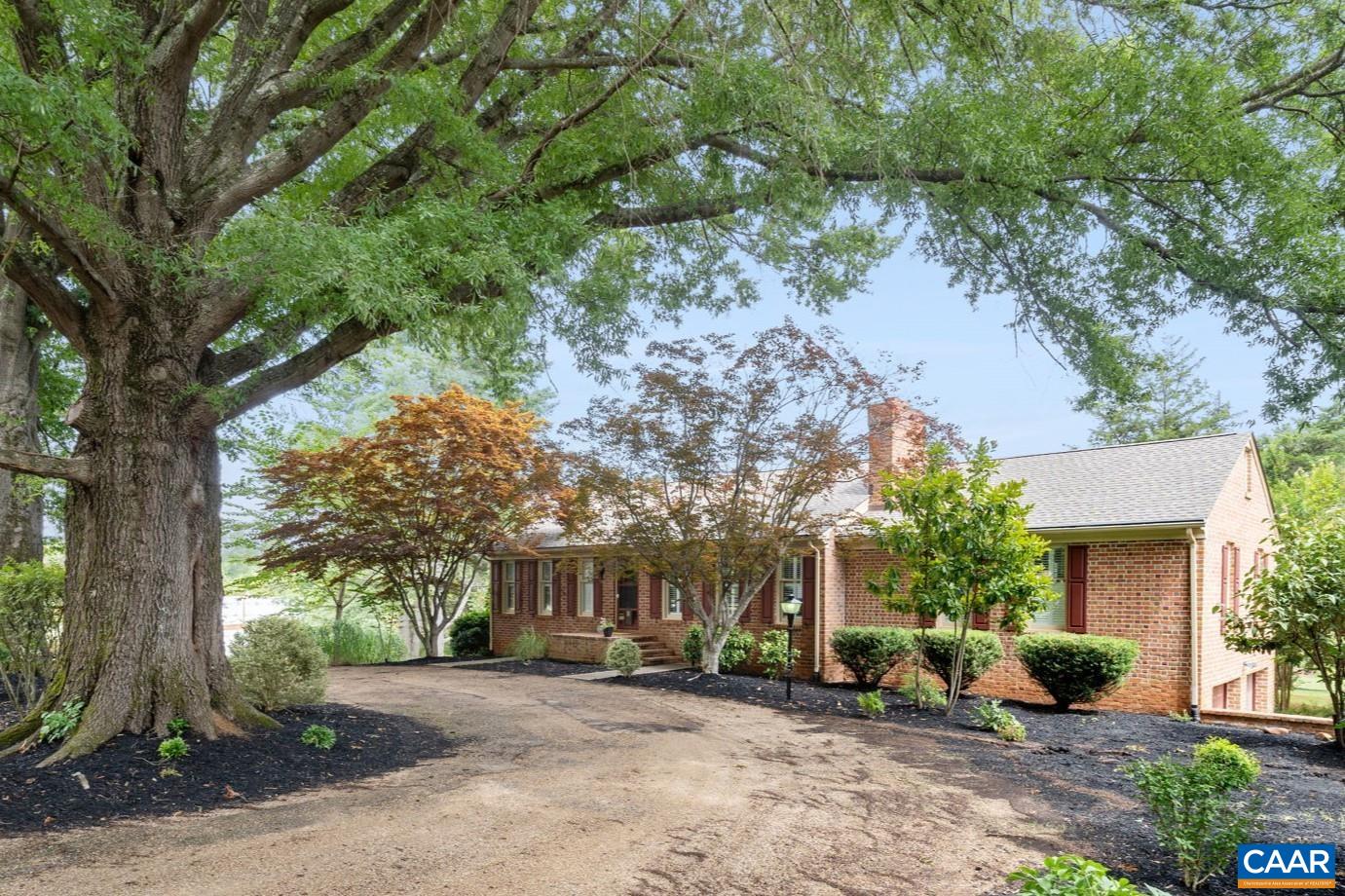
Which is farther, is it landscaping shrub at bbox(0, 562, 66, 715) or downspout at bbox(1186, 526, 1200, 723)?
downspout at bbox(1186, 526, 1200, 723)

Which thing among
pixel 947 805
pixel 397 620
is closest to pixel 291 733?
pixel 947 805

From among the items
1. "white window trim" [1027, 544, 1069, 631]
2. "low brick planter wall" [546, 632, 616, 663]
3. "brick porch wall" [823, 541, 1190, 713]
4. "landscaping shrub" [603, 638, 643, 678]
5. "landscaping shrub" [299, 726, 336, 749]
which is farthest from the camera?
"low brick planter wall" [546, 632, 616, 663]

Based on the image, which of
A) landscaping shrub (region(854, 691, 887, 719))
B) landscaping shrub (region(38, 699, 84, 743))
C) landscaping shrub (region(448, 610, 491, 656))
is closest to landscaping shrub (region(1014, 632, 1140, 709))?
landscaping shrub (region(854, 691, 887, 719))

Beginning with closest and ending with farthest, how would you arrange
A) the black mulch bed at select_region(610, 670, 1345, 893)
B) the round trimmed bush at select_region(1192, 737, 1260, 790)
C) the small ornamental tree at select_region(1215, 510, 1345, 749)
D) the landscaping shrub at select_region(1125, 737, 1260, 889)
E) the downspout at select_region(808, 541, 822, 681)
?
the landscaping shrub at select_region(1125, 737, 1260, 889), the round trimmed bush at select_region(1192, 737, 1260, 790), the black mulch bed at select_region(610, 670, 1345, 893), the small ornamental tree at select_region(1215, 510, 1345, 749), the downspout at select_region(808, 541, 822, 681)

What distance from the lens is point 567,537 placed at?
1495 cm

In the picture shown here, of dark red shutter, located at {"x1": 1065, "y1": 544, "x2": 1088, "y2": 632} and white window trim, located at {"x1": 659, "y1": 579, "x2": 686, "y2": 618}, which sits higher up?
dark red shutter, located at {"x1": 1065, "y1": 544, "x2": 1088, "y2": 632}

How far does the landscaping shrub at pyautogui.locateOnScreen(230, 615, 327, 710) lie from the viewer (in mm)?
8438

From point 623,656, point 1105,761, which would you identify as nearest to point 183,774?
point 1105,761

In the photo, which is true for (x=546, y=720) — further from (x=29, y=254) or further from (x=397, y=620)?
(x=397, y=620)

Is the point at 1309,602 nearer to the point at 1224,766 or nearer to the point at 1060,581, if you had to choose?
the point at 1060,581

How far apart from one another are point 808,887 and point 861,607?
11.4 m

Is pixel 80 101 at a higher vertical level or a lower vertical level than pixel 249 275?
higher

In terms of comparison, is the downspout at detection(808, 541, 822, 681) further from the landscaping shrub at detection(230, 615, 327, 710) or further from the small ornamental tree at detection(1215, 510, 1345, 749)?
the landscaping shrub at detection(230, 615, 327, 710)

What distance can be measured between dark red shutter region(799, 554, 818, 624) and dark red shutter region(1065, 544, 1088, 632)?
4247 millimetres
